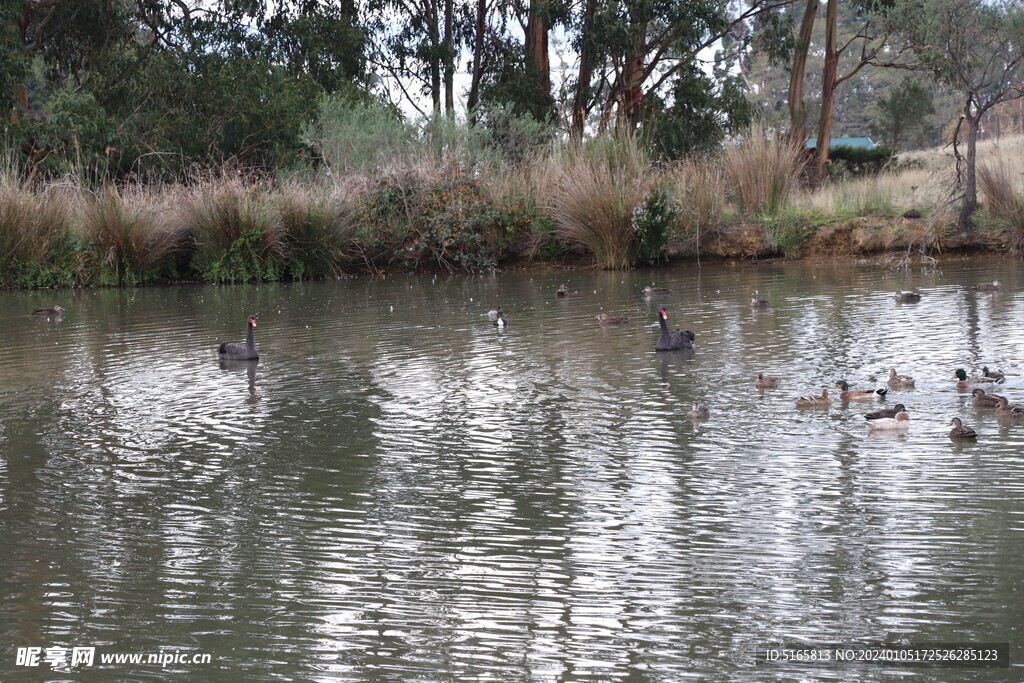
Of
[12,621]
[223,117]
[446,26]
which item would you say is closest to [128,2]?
[223,117]

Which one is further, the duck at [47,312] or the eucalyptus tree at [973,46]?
the eucalyptus tree at [973,46]

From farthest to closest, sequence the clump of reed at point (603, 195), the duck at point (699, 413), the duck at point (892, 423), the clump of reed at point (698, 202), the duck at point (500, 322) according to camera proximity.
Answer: the clump of reed at point (698, 202), the clump of reed at point (603, 195), the duck at point (500, 322), the duck at point (699, 413), the duck at point (892, 423)

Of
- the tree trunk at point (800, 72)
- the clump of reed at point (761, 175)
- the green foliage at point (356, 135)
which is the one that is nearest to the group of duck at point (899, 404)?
the clump of reed at point (761, 175)

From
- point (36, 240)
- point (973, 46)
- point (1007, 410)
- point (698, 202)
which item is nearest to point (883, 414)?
point (1007, 410)

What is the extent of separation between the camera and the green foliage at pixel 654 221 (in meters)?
25.2

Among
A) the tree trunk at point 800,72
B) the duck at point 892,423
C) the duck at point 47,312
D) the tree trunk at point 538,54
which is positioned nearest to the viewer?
the duck at point 892,423

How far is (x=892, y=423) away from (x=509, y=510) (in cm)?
322

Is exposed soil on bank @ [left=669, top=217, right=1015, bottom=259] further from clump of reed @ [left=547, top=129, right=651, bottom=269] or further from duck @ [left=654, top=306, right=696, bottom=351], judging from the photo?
duck @ [left=654, top=306, right=696, bottom=351]

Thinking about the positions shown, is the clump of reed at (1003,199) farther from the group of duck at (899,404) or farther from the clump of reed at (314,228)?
the group of duck at (899,404)

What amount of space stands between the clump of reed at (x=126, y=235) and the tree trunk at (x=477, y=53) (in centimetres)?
1552

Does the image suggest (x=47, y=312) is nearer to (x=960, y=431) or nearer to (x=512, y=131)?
(x=960, y=431)

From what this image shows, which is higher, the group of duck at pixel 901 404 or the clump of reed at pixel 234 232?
the clump of reed at pixel 234 232

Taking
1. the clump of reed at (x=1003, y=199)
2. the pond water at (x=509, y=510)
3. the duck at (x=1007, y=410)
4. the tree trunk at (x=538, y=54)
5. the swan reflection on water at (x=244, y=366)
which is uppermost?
the tree trunk at (x=538, y=54)

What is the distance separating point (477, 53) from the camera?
40000mm
